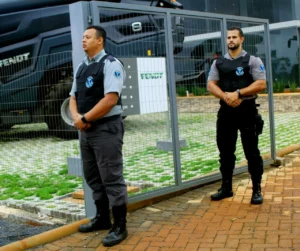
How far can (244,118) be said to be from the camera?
4926 mm

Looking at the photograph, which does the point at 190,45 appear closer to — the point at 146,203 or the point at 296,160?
the point at 146,203

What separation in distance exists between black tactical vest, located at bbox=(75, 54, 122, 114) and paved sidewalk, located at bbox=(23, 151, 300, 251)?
1.20 metres

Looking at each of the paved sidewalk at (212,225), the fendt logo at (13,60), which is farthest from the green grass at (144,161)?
the fendt logo at (13,60)

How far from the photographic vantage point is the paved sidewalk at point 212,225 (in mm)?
3891

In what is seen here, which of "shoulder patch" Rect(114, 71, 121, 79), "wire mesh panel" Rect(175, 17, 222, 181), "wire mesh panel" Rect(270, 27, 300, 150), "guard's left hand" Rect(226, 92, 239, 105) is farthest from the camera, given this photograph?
"wire mesh panel" Rect(270, 27, 300, 150)

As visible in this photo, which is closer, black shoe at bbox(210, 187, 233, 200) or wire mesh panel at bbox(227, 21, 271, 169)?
black shoe at bbox(210, 187, 233, 200)

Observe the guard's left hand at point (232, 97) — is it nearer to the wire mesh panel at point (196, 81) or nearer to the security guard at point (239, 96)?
the security guard at point (239, 96)

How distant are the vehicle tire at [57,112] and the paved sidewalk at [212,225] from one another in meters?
1.35

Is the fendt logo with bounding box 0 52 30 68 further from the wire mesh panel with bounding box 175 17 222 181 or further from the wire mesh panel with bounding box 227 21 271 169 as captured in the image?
the wire mesh panel with bounding box 227 21 271 169

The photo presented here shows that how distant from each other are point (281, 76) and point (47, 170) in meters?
13.8

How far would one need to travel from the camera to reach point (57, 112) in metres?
5.81

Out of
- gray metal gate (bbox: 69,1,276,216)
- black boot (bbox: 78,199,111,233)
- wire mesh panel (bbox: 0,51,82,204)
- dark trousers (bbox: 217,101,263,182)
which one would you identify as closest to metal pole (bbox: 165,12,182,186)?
gray metal gate (bbox: 69,1,276,216)

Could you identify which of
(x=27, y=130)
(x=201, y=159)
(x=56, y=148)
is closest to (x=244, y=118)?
(x=201, y=159)

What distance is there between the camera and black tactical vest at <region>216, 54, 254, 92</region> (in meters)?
4.85
